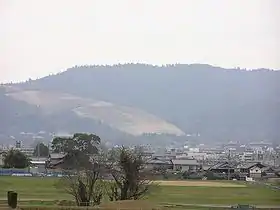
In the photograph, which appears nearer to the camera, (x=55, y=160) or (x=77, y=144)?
(x=55, y=160)

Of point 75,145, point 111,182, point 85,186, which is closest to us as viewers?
point 85,186

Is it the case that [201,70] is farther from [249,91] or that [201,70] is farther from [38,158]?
[38,158]

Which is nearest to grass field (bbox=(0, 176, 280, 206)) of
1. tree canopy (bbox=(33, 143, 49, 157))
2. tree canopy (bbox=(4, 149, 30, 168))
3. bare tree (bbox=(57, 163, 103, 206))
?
bare tree (bbox=(57, 163, 103, 206))

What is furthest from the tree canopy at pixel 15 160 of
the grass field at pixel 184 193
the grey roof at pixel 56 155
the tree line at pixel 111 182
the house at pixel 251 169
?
the tree line at pixel 111 182

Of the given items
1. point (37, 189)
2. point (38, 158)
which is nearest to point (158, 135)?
point (38, 158)

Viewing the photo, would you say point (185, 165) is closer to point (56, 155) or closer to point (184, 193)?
point (56, 155)

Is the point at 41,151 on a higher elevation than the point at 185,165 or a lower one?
higher

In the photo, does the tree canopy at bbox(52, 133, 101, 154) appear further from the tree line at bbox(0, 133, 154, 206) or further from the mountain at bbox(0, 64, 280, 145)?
the mountain at bbox(0, 64, 280, 145)

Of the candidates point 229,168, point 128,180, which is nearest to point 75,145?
point 229,168
